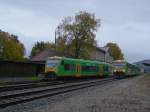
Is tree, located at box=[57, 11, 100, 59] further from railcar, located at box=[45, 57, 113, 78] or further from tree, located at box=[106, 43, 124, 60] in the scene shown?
tree, located at box=[106, 43, 124, 60]

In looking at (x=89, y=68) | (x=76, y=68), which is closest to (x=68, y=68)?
(x=76, y=68)

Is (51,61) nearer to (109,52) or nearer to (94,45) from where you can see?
(94,45)

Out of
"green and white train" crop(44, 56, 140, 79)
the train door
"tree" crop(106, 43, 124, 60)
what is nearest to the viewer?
"green and white train" crop(44, 56, 140, 79)

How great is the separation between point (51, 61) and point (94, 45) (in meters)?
42.3

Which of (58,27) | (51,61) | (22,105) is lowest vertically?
(22,105)

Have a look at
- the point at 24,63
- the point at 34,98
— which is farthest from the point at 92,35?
the point at 34,98

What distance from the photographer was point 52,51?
8519cm

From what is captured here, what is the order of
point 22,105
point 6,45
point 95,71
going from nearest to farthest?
point 22,105, point 95,71, point 6,45

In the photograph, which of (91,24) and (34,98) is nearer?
(34,98)

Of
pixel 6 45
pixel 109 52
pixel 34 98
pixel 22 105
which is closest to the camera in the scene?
pixel 22 105

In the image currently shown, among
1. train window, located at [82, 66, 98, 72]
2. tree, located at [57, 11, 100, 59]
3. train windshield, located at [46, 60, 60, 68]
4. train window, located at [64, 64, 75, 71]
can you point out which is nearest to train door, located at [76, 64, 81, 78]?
train window, located at [64, 64, 75, 71]

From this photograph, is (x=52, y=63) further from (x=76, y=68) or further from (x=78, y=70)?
(x=78, y=70)

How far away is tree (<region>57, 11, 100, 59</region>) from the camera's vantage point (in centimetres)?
8400

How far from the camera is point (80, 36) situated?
84.2 m
